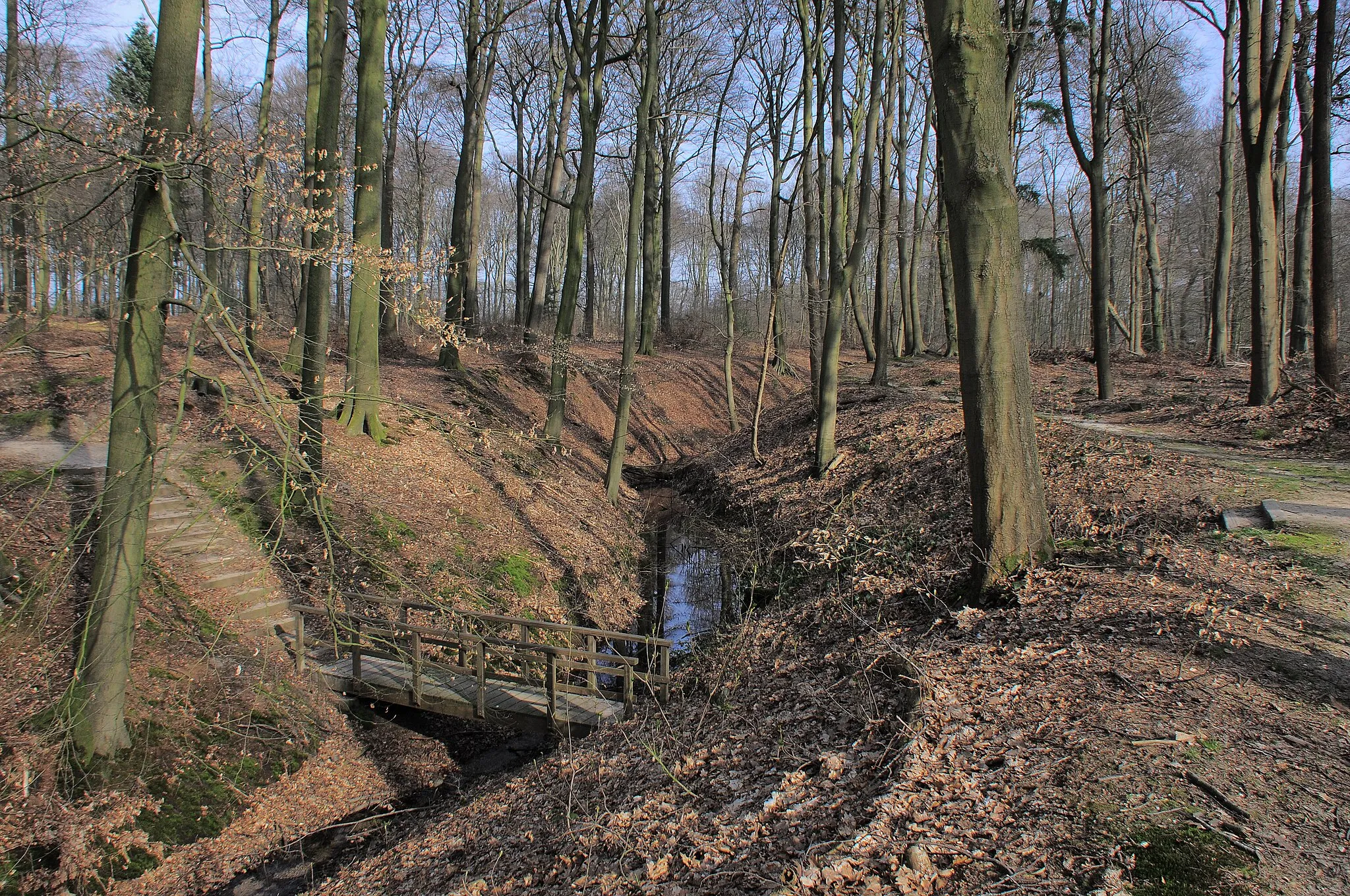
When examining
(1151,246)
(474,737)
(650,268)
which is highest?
(1151,246)

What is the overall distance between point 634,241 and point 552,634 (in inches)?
350

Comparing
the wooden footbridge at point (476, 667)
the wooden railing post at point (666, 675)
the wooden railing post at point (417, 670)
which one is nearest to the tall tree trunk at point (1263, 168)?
the wooden railing post at point (666, 675)

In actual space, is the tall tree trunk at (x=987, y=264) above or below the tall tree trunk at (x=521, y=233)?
below

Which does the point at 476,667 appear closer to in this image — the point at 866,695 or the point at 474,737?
the point at 474,737

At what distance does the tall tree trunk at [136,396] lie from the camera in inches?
238

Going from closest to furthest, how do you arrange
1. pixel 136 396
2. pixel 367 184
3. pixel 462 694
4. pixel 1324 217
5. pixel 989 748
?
pixel 989 748 → pixel 136 396 → pixel 462 694 → pixel 1324 217 → pixel 367 184

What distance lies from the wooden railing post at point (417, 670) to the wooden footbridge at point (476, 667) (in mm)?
11

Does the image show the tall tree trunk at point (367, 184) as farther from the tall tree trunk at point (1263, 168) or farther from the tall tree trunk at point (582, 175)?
the tall tree trunk at point (1263, 168)

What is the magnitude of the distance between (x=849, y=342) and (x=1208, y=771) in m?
34.9

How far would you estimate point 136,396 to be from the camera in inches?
236

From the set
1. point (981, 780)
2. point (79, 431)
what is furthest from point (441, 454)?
point (981, 780)

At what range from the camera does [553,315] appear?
37.2 meters

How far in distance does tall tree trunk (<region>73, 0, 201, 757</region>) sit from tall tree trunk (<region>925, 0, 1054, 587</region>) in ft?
20.6

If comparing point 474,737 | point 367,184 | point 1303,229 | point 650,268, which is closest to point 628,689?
point 474,737
